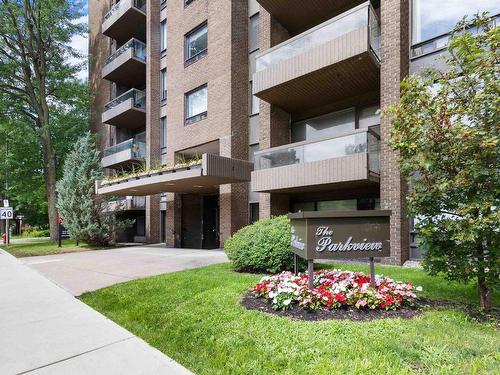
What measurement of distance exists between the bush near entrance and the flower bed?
→ 2.59 m

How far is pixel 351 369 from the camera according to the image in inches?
140

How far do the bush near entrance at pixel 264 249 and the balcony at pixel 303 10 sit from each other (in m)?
9.39

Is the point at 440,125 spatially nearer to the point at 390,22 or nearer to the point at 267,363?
the point at 267,363

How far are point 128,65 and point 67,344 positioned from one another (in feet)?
77.5

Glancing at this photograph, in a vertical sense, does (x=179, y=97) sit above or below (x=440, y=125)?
above

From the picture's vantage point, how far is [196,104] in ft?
62.6

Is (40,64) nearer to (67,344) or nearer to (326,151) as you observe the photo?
(326,151)

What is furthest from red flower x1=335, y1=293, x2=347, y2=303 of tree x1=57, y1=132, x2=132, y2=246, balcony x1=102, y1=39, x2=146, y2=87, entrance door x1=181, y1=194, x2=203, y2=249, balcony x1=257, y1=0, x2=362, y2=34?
balcony x1=102, y1=39, x2=146, y2=87

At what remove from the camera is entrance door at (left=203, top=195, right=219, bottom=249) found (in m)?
20.5

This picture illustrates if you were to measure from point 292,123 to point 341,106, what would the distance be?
254 cm

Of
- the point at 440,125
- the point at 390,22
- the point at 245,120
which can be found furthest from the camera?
the point at 245,120

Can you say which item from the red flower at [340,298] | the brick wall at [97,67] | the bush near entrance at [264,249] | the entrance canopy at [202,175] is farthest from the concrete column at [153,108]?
the red flower at [340,298]

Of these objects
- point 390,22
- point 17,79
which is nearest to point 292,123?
point 390,22

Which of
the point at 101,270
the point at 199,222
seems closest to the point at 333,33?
the point at 101,270
